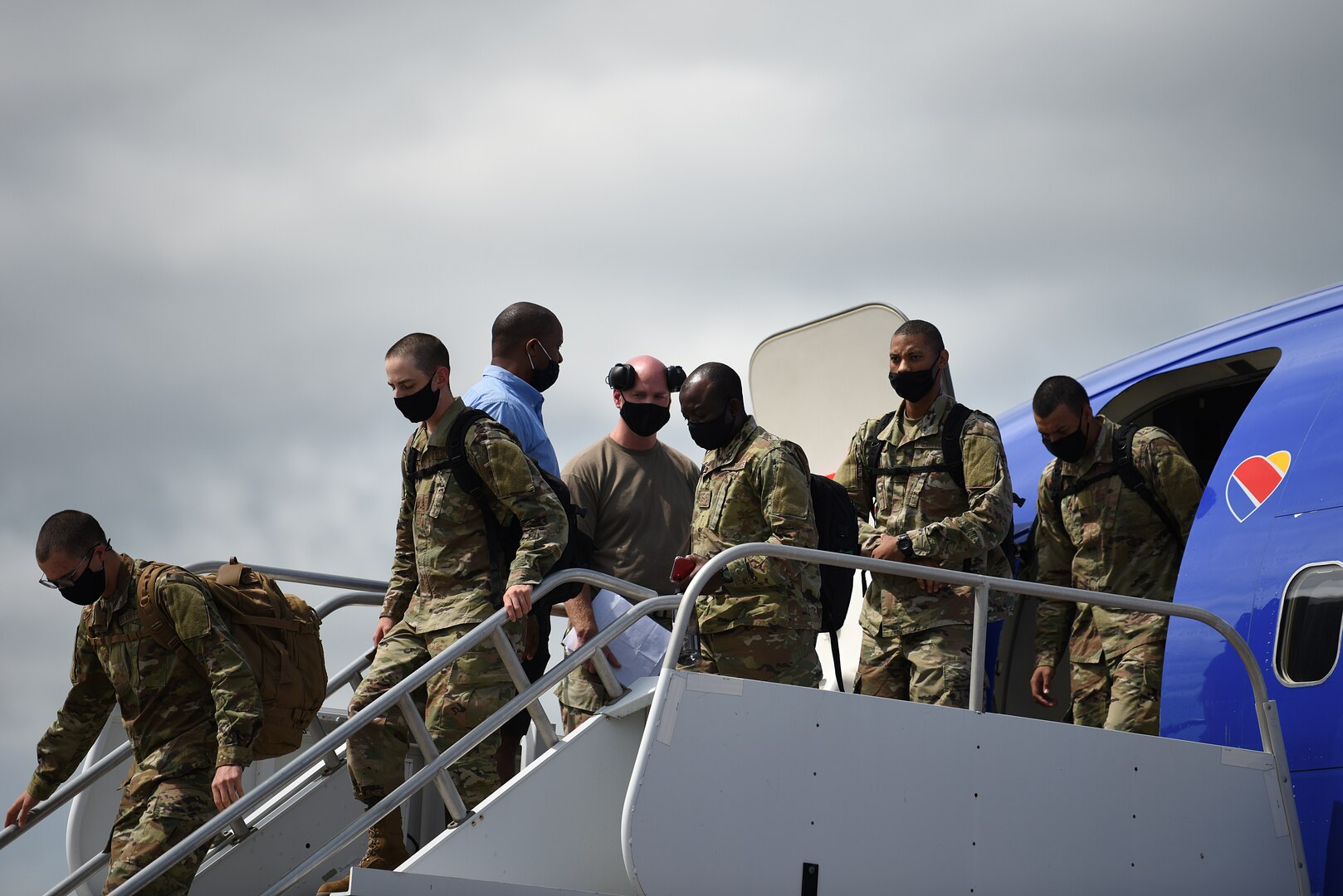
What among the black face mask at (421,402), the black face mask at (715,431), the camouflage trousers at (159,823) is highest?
the black face mask at (421,402)

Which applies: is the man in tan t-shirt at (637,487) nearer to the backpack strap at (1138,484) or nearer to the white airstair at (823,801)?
the white airstair at (823,801)

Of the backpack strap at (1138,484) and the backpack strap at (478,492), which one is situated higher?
the backpack strap at (478,492)

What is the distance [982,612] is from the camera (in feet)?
20.3

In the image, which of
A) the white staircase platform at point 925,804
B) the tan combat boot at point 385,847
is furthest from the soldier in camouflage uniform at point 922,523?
the tan combat boot at point 385,847

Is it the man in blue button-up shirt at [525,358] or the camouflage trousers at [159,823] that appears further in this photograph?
the man in blue button-up shirt at [525,358]

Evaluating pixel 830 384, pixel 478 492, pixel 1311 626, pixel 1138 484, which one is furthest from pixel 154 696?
pixel 1311 626

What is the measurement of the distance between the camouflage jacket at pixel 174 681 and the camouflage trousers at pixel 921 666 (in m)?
2.89

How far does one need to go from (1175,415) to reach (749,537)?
414 cm

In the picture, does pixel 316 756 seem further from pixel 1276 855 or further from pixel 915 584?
pixel 1276 855

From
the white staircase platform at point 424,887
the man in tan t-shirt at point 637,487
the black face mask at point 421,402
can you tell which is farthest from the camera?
the man in tan t-shirt at point 637,487

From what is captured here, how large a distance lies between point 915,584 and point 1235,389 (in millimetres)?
3768

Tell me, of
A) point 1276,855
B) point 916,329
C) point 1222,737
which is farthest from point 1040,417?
point 1276,855

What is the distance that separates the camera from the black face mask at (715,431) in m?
6.88

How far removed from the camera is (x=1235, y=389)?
9.68 metres
